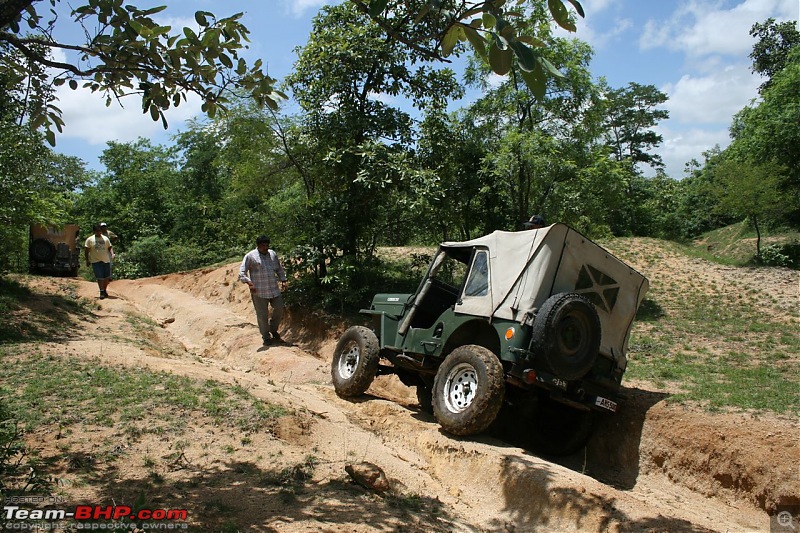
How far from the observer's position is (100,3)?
522cm

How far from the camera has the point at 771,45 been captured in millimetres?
34344

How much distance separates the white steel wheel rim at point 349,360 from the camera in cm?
905

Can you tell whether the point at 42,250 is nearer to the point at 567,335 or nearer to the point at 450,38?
the point at 567,335

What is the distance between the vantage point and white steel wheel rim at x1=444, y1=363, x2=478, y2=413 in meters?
6.94

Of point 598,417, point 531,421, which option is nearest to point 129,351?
point 531,421

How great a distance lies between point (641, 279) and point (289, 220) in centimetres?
794

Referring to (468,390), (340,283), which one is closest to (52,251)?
(340,283)

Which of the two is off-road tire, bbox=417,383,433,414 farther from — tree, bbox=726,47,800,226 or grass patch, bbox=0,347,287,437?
tree, bbox=726,47,800,226

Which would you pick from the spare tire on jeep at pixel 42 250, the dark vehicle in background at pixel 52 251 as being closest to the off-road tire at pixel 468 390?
the dark vehicle in background at pixel 52 251

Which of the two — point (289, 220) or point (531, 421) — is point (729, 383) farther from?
point (289, 220)

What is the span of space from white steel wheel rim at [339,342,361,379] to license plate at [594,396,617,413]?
3.48 meters

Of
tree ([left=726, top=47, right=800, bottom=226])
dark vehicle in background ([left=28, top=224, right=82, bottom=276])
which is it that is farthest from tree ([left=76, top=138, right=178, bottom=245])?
tree ([left=726, top=47, right=800, bottom=226])

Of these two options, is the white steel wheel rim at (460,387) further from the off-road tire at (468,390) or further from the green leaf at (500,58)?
the green leaf at (500,58)

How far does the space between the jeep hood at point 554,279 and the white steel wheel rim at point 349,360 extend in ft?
6.85
